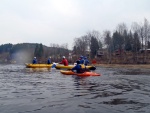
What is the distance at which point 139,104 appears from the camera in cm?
962

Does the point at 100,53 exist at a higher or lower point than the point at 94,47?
lower

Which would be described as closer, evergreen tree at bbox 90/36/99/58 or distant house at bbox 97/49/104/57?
evergreen tree at bbox 90/36/99/58

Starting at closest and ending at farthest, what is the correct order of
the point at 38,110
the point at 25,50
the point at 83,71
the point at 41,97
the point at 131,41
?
the point at 38,110, the point at 41,97, the point at 83,71, the point at 131,41, the point at 25,50

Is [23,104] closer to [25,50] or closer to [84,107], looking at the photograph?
[84,107]

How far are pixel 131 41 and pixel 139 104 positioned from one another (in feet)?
274

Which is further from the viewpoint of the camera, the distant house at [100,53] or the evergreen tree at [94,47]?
the distant house at [100,53]

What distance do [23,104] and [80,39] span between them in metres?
93.7

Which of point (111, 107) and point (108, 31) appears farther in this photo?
point (108, 31)

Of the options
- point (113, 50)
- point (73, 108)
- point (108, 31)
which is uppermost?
point (108, 31)

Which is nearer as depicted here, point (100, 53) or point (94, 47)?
point (94, 47)

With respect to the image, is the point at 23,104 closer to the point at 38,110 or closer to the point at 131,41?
the point at 38,110

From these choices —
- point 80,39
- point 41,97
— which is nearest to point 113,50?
point 80,39

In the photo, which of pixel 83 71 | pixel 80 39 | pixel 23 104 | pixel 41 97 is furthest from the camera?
pixel 80 39

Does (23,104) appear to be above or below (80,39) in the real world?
below
